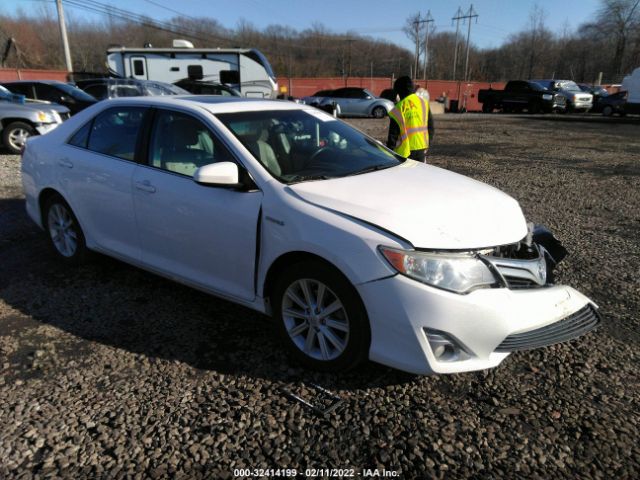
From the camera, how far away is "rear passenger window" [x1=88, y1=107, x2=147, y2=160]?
3848 mm

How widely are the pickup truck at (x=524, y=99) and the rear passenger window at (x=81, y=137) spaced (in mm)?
28104

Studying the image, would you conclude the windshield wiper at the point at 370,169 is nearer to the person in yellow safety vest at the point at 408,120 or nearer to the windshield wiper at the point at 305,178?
the windshield wiper at the point at 305,178

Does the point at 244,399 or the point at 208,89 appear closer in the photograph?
the point at 244,399

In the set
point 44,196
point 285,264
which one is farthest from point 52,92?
point 285,264

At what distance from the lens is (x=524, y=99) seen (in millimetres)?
28359

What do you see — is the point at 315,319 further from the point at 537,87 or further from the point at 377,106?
the point at 537,87

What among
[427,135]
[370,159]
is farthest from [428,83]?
[370,159]

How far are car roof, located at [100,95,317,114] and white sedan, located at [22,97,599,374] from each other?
15 mm

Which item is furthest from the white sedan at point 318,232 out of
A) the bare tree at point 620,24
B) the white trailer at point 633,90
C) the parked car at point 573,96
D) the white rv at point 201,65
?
the bare tree at point 620,24

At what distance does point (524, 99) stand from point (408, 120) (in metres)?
25.4

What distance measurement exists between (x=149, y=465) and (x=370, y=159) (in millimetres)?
2515

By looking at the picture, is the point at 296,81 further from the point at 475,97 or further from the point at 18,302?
the point at 18,302

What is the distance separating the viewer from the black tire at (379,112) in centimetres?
2367

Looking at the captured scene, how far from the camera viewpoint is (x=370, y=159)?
A: 149 inches
